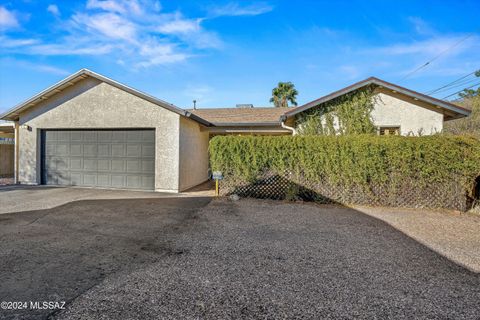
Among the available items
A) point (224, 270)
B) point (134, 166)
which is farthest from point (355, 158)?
point (134, 166)

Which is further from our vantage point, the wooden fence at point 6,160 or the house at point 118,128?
the wooden fence at point 6,160

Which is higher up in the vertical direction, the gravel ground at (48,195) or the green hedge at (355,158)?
the green hedge at (355,158)

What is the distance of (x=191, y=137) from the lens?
10.5 m

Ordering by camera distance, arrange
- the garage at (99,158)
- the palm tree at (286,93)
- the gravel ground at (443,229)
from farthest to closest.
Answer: the palm tree at (286,93)
the garage at (99,158)
the gravel ground at (443,229)

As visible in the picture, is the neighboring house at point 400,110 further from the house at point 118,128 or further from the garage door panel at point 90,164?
the garage door panel at point 90,164

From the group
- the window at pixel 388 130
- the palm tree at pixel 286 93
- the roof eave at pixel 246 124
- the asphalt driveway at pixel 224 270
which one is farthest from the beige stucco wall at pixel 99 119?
the palm tree at pixel 286 93

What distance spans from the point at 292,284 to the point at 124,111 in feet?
29.4

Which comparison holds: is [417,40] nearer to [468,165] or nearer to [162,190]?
[468,165]

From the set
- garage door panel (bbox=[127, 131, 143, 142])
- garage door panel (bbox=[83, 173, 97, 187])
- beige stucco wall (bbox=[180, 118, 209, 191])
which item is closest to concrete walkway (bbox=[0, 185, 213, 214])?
garage door panel (bbox=[83, 173, 97, 187])

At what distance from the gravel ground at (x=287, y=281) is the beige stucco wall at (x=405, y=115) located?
20.5 feet

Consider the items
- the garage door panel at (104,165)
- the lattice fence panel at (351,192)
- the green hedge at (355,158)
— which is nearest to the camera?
the green hedge at (355,158)

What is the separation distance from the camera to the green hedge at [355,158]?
22.7 ft

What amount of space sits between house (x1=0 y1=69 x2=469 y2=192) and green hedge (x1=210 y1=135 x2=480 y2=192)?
7.00 ft

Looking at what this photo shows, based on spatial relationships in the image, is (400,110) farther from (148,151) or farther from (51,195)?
(51,195)
